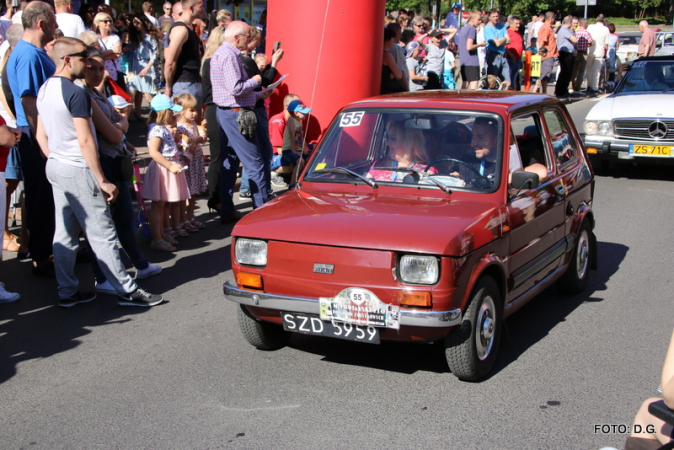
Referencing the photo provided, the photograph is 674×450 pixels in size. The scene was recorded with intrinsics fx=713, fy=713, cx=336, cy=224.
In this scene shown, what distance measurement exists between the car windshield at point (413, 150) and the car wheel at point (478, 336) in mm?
801

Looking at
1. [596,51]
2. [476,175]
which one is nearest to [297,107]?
[476,175]

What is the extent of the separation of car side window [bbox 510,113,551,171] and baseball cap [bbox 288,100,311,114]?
4.63m

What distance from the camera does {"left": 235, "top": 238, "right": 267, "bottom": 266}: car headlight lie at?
438cm

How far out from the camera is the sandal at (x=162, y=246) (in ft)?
24.0

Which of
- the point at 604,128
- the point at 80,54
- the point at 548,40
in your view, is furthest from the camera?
the point at 548,40

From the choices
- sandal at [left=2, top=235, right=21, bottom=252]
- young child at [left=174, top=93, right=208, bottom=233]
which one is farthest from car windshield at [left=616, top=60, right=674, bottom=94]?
sandal at [left=2, top=235, right=21, bottom=252]

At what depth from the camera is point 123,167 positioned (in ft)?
19.1

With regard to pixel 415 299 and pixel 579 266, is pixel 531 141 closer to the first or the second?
pixel 579 266

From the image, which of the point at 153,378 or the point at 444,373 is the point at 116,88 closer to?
the point at 153,378

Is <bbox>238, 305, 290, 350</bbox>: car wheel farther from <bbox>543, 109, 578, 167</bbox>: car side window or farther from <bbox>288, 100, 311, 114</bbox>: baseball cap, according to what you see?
<bbox>288, 100, 311, 114</bbox>: baseball cap

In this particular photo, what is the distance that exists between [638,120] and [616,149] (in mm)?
532

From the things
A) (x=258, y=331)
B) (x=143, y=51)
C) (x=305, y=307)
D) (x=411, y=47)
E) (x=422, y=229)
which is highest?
(x=411, y=47)

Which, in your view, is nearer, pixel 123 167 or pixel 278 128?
pixel 123 167

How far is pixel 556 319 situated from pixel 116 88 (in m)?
5.68
